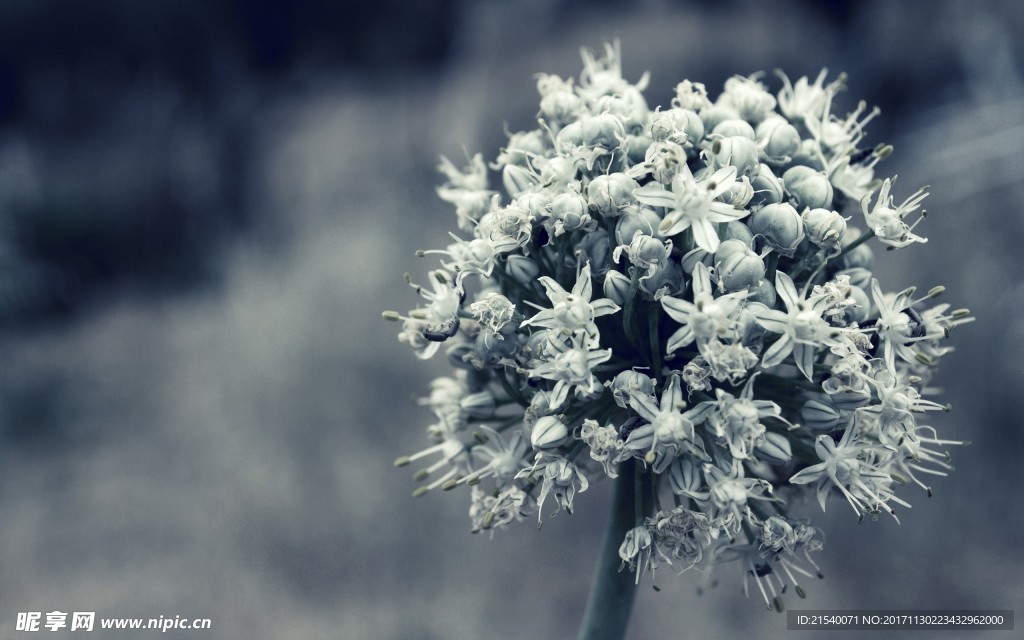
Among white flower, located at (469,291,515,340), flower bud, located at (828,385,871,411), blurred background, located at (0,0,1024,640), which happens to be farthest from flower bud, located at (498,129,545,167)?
blurred background, located at (0,0,1024,640)

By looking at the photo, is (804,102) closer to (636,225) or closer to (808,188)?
(808,188)

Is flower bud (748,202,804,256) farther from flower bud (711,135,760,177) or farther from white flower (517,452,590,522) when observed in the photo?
white flower (517,452,590,522)

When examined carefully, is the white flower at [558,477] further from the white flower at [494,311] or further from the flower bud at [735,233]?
the flower bud at [735,233]

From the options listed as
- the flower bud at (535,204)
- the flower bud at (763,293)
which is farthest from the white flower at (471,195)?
the flower bud at (763,293)

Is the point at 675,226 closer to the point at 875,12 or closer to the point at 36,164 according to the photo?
the point at 875,12

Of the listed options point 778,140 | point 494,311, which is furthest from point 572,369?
point 778,140

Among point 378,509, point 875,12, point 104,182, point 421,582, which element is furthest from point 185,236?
point 875,12
